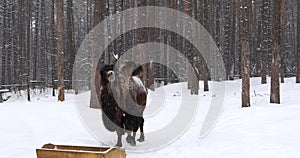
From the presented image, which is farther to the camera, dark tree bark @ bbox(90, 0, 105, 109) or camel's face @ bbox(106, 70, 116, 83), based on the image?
dark tree bark @ bbox(90, 0, 105, 109)

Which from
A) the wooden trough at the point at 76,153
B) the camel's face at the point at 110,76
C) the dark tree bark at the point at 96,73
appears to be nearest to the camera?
the wooden trough at the point at 76,153

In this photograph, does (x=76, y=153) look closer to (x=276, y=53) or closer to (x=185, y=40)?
(x=276, y=53)

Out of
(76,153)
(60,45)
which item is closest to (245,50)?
(60,45)

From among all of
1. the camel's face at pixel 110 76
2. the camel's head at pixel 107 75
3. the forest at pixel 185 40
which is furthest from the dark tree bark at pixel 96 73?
the camel's face at pixel 110 76

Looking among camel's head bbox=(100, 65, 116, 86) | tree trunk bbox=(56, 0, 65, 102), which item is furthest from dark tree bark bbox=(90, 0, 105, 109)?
camel's head bbox=(100, 65, 116, 86)

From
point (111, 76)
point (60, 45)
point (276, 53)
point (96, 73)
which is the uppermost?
point (60, 45)

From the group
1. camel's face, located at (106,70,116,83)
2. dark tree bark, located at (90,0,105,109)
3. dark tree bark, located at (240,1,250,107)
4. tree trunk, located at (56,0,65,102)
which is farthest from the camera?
tree trunk, located at (56,0,65,102)

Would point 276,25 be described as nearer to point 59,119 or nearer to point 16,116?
point 59,119

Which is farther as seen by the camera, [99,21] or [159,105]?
[159,105]

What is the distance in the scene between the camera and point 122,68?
7.51 metres

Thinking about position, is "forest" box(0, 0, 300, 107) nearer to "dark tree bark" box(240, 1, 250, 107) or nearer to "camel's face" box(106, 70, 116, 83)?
"dark tree bark" box(240, 1, 250, 107)

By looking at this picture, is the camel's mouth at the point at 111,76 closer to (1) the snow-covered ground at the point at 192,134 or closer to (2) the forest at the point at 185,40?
(2) the forest at the point at 185,40

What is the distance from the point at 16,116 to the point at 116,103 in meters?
4.40

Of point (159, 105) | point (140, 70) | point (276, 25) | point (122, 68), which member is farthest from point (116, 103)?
point (276, 25)
